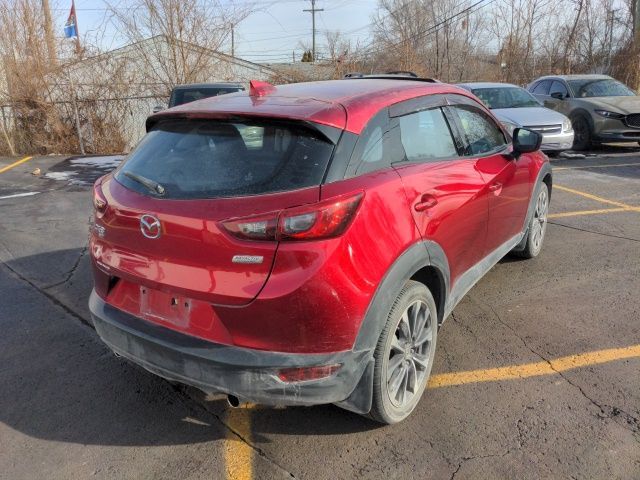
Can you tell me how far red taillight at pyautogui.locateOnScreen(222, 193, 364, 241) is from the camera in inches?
88.7

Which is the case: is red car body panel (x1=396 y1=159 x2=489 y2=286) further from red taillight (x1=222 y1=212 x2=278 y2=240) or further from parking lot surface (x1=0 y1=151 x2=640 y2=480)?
red taillight (x1=222 y1=212 x2=278 y2=240)

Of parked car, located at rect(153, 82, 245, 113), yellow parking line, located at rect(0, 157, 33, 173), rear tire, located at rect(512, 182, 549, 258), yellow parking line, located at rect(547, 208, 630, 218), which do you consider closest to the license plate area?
rear tire, located at rect(512, 182, 549, 258)

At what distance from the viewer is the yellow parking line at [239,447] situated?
8.33 feet

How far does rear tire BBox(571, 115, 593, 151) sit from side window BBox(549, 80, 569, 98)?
812mm

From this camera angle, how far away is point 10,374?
338cm

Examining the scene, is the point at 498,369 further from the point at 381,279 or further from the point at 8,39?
the point at 8,39

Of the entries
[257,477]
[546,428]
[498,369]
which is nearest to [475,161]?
[498,369]

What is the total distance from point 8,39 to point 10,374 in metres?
14.5

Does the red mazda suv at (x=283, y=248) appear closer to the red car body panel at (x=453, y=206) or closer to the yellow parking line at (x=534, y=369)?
the red car body panel at (x=453, y=206)

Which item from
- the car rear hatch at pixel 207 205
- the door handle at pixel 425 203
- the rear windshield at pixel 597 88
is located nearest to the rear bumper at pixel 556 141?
the rear windshield at pixel 597 88

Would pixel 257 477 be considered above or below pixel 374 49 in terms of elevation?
below

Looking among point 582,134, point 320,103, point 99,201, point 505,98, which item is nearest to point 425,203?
point 320,103

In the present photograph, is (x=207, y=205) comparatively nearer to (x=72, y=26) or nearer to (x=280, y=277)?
(x=280, y=277)

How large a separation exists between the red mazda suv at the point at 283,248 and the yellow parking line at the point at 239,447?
1.18ft
